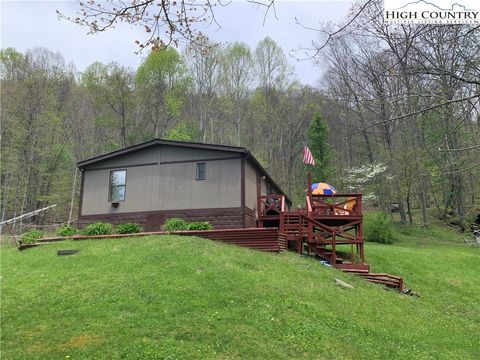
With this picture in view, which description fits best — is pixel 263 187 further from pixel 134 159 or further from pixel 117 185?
pixel 117 185

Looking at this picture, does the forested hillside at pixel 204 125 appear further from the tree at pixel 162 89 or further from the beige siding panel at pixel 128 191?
the beige siding panel at pixel 128 191

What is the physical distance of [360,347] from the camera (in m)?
6.37

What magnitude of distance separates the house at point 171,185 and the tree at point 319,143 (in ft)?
50.8

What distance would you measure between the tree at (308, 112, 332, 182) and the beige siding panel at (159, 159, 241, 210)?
1781 centimetres

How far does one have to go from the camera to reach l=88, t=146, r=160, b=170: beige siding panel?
1630 cm

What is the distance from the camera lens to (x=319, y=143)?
1267 inches

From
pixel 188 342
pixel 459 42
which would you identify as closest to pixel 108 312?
pixel 188 342

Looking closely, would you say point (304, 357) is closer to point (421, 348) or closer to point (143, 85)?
point (421, 348)

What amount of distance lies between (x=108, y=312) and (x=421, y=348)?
5632 millimetres

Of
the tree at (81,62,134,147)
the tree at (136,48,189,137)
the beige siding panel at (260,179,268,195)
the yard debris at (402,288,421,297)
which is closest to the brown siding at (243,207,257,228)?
the beige siding panel at (260,179,268,195)

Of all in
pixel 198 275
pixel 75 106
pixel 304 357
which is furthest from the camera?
pixel 75 106

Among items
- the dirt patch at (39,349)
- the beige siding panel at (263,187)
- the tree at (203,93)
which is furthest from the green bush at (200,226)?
the tree at (203,93)

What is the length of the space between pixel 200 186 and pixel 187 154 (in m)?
1.51

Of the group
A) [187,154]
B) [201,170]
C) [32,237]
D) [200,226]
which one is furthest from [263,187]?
[32,237]
